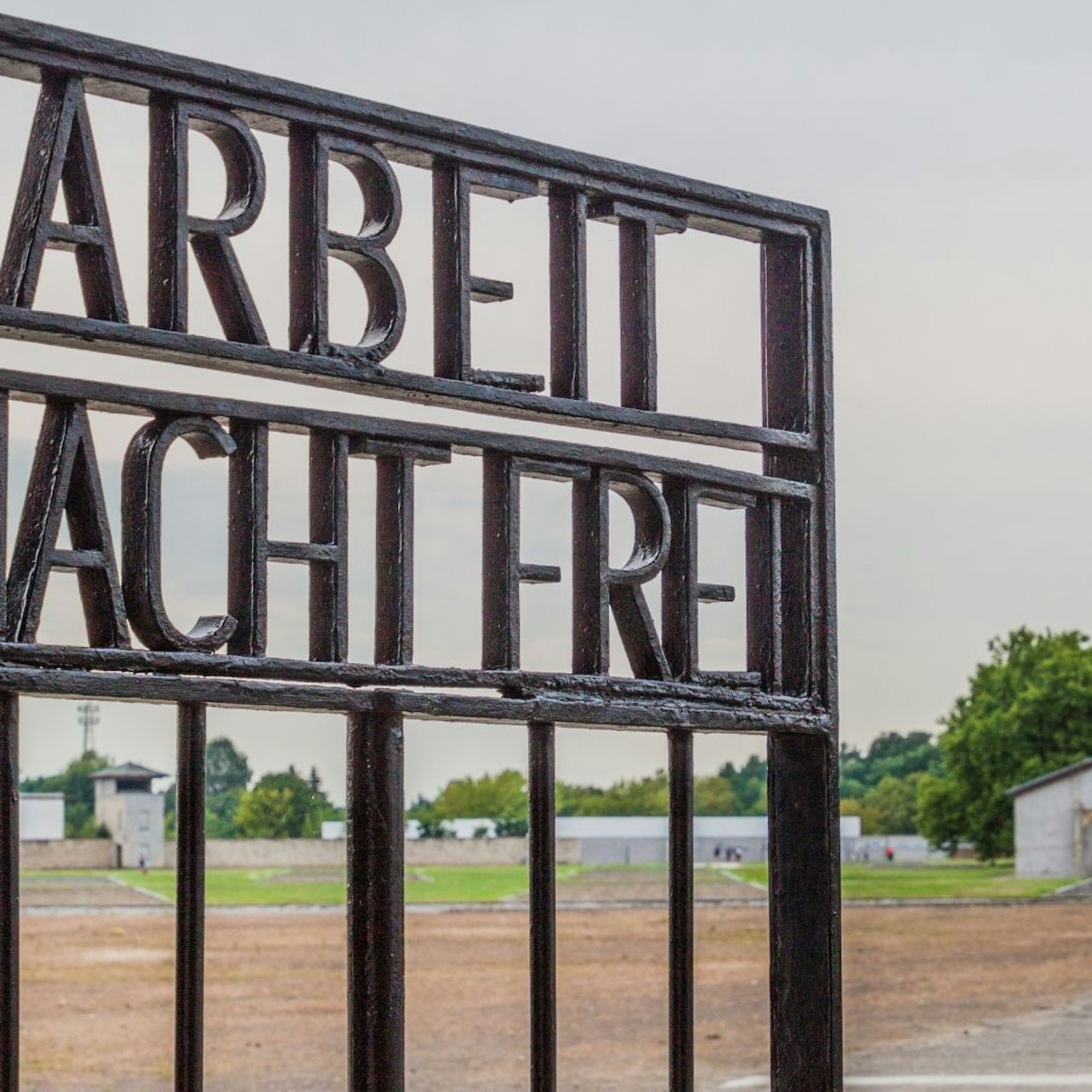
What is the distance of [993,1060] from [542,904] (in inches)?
576

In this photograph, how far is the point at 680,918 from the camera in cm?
174

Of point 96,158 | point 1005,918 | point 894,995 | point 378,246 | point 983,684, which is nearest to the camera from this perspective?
point 96,158

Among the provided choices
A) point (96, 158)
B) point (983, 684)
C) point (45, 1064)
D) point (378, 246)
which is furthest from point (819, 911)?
point (983, 684)

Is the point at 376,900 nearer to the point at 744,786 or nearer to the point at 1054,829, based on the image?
the point at 1054,829

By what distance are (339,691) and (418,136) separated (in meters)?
0.51

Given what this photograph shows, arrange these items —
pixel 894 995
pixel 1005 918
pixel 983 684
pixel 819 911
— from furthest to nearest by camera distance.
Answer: pixel 983 684, pixel 1005 918, pixel 894 995, pixel 819 911

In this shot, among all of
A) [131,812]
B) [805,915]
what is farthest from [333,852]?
[805,915]

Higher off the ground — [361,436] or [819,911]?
[361,436]

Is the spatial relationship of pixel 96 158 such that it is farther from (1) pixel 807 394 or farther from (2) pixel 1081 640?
(2) pixel 1081 640

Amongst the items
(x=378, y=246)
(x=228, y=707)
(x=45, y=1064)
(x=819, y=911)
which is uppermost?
(x=378, y=246)

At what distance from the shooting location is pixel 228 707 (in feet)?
4.96

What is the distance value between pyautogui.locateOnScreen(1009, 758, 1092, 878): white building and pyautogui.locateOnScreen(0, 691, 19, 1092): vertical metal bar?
33.2 m

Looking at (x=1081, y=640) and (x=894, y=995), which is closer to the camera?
(x=894, y=995)

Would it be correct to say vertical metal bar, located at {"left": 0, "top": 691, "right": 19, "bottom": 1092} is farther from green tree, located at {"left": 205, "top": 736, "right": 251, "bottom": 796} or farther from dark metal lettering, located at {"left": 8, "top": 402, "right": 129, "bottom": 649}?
green tree, located at {"left": 205, "top": 736, "right": 251, "bottom": 796}
